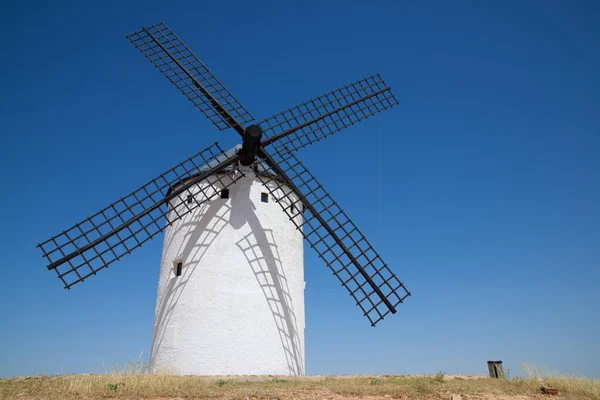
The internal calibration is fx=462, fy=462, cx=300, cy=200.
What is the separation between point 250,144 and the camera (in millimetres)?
11258

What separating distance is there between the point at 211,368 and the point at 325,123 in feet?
22.5

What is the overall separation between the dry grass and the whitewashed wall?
1281mm

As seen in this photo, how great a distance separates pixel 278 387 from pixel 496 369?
16.2ft

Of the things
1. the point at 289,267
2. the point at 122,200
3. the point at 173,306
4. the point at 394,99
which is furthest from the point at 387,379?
the point at 394,99

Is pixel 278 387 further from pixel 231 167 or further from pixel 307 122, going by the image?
pixel 307 122

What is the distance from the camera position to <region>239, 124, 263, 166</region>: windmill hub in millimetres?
11201

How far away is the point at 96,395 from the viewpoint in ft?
24.2

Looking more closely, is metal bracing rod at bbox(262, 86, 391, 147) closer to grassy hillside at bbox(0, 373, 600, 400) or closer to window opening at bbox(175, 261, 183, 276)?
window opening at bbox(175, 261, 183, 276)

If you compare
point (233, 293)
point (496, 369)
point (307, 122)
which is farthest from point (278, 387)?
point (307, 122)

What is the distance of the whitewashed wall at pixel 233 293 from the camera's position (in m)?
10.5

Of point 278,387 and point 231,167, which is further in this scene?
point 231,167

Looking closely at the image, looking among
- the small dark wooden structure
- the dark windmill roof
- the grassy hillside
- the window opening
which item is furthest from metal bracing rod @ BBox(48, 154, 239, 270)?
the small dark wooden structure

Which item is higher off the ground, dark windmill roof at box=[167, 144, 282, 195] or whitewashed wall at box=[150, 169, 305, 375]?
dark windmill roof at box=[167, 144, 282, 195]

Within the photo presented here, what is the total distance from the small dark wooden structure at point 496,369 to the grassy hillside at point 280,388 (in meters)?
0.53
